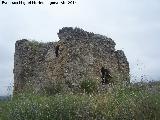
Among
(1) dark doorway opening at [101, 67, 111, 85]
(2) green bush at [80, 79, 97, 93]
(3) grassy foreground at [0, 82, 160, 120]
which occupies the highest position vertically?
(1) dark doorway opening at [101, 67, 111, 85]

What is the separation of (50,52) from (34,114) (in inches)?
345

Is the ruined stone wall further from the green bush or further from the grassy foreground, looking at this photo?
the grassy foreground

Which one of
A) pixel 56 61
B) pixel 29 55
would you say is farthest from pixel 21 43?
pixel 56 61

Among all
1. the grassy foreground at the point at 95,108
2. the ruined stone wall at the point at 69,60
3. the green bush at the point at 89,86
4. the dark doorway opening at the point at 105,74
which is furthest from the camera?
the dark doorway opening at the point at 105,74

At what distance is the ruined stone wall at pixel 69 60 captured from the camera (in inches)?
831

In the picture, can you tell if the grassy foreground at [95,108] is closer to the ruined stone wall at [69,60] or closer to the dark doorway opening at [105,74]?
the ruined stone wall at [69,60]

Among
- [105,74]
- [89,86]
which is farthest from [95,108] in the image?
[105,74]

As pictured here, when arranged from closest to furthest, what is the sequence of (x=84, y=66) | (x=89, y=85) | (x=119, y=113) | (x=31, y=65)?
1. (x=119, y=113)
2. (x=89, y=85)
3. (x=84, y=66)
4. (x=31, y=65)

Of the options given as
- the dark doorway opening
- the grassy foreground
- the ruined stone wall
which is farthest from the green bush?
the grassy foreground

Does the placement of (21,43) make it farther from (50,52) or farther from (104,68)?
(104,68)

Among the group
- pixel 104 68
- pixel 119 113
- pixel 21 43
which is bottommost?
pixel 119 113

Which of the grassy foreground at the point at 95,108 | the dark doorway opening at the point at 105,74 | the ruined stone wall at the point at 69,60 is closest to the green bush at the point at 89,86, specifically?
the ruined stone wall at the point at 69,60

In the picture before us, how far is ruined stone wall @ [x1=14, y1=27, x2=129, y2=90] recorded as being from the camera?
21.1m

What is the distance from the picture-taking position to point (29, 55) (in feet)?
76.6
